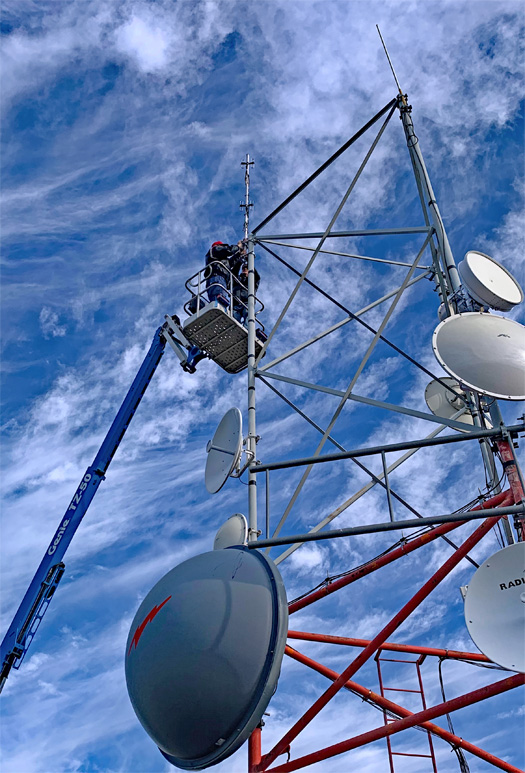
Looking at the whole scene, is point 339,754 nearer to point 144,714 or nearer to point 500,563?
point 144,714

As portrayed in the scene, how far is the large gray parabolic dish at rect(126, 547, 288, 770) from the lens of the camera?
27.2ft

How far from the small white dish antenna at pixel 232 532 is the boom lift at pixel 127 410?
745 centimetres

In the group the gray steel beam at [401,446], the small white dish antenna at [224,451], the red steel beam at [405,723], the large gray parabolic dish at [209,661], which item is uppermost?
the small white dish antenna at [224,451]

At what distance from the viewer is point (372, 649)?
9688 mm

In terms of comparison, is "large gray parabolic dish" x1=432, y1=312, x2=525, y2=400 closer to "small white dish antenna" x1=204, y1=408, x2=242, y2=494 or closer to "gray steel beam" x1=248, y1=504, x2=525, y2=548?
"gray steel beam" x1=248, y1=504, x2=525, y2=548

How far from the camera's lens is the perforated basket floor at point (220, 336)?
62.7 feet

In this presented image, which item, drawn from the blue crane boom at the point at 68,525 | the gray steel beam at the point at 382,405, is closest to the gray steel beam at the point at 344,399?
the gray steel beam at the point at 382,405

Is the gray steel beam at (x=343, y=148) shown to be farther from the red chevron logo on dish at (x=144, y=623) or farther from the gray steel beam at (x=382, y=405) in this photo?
the red chevron logo on dish at (x=144, y=623)

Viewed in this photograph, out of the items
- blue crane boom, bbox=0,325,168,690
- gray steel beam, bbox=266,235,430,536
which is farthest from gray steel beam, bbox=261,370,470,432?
blue crane boom, bbox=0,325,168,690

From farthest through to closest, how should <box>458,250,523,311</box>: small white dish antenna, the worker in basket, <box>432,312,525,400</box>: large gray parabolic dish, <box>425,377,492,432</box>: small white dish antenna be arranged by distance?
1. the worker in basket
2. <box>425,377,492,432</box>: small white dish antenna
3. <box>458,250,523,311</box>: small white dish antenna
4. <box>432,312,525,400</box>: large gray parabolic dish

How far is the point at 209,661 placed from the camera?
27.6ft

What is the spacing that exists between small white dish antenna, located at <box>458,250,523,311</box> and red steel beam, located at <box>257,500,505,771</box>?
4210 mm

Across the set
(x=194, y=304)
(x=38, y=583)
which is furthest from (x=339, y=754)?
(x=38, y=583)

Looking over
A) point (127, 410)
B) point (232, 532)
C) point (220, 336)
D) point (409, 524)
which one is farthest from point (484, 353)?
point (127, 410)
